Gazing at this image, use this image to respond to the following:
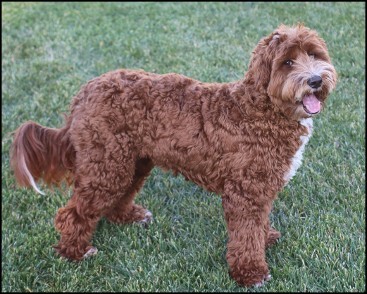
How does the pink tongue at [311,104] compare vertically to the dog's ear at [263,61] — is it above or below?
below

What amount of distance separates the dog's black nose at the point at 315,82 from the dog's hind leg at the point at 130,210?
5.68 ft

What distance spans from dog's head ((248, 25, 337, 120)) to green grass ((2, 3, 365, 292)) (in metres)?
1.32

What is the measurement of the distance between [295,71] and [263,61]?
24 centimetres

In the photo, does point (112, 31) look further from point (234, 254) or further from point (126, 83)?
point (234, 254)

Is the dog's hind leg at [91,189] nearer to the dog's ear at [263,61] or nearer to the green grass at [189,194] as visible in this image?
the green grass at [189,194]

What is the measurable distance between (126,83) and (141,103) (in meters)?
0.22

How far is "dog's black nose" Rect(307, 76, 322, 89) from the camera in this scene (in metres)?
3.07

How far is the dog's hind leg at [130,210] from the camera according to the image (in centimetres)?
429

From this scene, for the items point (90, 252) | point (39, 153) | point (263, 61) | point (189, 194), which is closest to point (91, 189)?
point (39, 153)

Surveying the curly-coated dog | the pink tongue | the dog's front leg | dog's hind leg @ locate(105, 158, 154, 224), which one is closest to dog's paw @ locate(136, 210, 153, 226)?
dog's hind leg @ locate(105, 158, 154, 224)

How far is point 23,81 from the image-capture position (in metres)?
7.17

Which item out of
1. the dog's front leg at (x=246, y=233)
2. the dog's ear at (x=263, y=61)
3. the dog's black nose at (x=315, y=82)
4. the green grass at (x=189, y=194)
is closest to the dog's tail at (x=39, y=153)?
the green grass at (x=189, y=194)

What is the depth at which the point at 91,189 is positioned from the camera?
12.5 feet

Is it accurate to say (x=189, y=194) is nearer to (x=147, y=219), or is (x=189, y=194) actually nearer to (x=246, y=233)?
(x=147, y=219)
